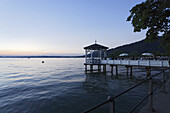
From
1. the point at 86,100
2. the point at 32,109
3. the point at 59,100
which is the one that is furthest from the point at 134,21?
the point at 32,109

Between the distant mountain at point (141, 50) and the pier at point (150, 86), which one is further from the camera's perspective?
the distant mountain at point (141, 50)

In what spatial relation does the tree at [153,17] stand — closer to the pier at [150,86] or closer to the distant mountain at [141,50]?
the pier at [150,86]

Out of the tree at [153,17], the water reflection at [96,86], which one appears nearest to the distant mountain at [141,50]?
the water reflection at [96,86]

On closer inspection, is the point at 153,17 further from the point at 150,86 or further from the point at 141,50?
the point at 141,50

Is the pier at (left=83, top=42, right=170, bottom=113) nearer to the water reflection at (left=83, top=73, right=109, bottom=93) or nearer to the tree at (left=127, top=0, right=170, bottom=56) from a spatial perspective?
the tree at (left=127, top=0, right=170, bottom=56)

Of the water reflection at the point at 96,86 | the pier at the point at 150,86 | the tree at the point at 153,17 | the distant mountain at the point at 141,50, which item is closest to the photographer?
the pier at the point at 150,86

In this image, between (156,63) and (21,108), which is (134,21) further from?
(156,63)

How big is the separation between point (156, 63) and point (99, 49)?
11694mm

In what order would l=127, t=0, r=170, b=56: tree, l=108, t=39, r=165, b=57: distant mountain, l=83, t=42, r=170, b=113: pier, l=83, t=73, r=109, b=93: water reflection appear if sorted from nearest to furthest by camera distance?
l=83, t=42, r=170, b=113: pier → l=127, t=0, r=170, b=56: tree → l=83, t=73, r=109, b=93: water reflection → l=108, t=39, r=165, b=57: distant mountain

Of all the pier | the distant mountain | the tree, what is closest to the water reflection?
the pier

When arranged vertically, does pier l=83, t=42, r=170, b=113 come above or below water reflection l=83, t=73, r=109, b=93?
above

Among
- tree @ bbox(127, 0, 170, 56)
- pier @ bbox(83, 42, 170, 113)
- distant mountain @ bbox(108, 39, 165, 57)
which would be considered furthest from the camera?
distant mountain @ bbox(108, 39, 165, 57)

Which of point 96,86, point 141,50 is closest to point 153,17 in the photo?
point 96,86

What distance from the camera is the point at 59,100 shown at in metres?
8.91
